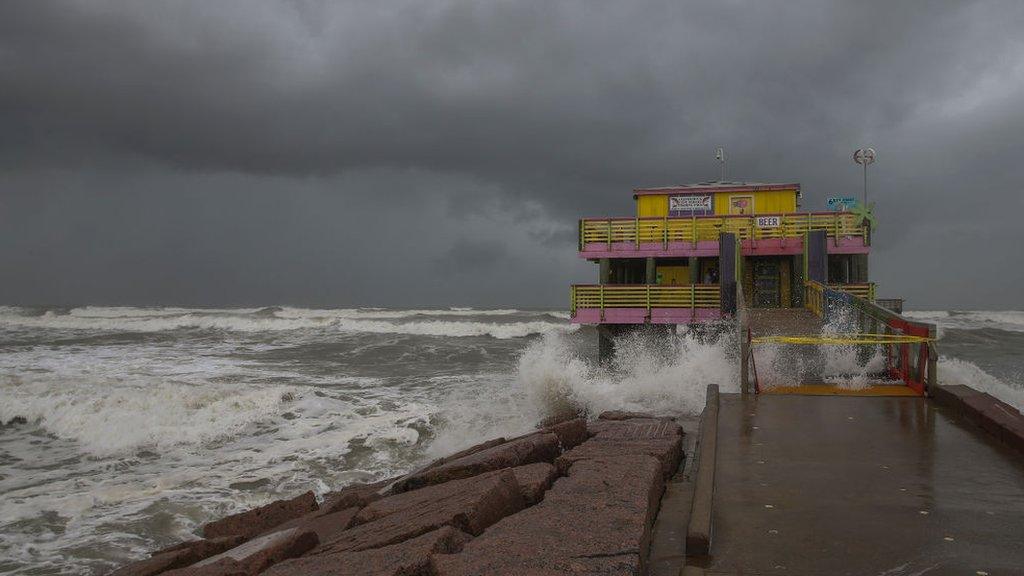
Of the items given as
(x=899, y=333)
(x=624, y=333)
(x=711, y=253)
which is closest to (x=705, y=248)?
(x=711, y=253)

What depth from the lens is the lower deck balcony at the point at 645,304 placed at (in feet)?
58.4

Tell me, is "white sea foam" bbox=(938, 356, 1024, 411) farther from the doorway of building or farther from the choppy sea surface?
the doorway of building

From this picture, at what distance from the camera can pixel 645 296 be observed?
18.2m

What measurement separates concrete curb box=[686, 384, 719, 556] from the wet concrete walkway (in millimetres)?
107

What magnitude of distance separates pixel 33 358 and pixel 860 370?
28.1m

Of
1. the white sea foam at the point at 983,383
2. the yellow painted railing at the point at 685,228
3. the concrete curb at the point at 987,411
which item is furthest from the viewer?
the yellow painted railing at the point at 685,228

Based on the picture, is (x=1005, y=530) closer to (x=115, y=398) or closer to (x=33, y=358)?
(x=115, y=398)

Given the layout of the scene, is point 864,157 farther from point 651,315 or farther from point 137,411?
point 137,411

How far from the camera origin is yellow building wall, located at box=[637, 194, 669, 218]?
23.5 metres

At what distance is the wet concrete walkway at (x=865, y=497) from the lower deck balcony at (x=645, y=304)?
33.4 feet

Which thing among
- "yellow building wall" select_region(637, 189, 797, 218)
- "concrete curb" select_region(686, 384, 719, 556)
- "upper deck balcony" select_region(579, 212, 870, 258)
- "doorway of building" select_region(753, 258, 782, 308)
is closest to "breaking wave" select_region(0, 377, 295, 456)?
"concrete curb" select_region(686, 384, 719, 556)

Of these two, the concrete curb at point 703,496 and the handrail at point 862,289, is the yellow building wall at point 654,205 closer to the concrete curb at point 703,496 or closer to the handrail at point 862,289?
the handrail at point 862,289

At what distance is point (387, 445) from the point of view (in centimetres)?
1127

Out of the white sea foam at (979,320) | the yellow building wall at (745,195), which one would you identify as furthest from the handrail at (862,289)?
the white sea foam at (979,320)
